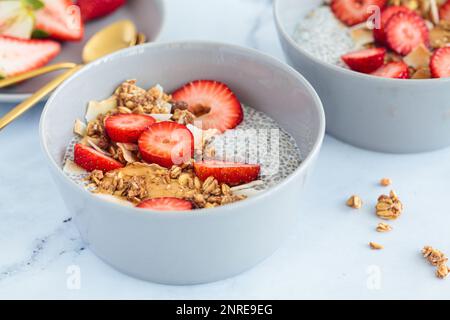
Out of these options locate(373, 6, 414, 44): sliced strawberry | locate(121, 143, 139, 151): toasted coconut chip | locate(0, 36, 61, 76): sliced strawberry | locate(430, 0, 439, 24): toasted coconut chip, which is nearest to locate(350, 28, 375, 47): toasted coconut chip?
locate(373, 6, 414, 44): sliced strawberry

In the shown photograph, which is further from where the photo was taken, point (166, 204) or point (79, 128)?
point (79, 128)

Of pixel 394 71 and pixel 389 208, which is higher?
pixel 394 71

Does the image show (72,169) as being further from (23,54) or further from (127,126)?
(23,54)

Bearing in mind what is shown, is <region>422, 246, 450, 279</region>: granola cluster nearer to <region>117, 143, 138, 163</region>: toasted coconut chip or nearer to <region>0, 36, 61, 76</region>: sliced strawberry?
<region>117, 143, 138, 163</region>: toasted coconut chip

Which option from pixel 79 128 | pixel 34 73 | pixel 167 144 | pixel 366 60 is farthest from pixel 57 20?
pixel 366 60

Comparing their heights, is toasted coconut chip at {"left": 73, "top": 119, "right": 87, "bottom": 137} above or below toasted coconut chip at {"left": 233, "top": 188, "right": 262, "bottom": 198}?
below
